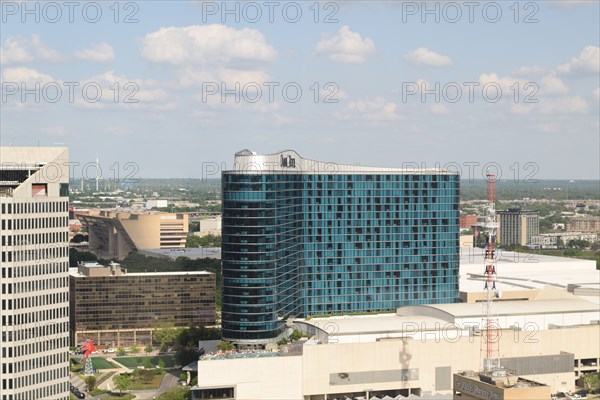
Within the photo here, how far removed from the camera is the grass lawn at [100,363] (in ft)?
338

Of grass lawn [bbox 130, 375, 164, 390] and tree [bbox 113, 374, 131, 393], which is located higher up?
tree [bbox 113, 374, 131, 393]

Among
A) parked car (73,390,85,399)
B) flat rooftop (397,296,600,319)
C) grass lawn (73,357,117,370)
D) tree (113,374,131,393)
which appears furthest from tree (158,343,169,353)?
flat rooftop (397,296,600,319)

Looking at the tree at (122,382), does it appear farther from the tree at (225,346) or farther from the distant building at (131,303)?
the distant building at (131,303)

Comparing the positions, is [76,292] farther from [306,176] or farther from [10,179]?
[10,179]

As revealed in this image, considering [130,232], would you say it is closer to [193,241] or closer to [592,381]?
[193,241]

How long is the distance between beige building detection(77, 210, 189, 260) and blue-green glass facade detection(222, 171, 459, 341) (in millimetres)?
79096

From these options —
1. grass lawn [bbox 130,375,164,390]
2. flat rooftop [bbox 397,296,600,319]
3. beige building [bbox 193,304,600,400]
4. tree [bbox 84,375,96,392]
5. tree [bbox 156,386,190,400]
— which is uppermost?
flat rooftop [bbox 397,296,600,319]

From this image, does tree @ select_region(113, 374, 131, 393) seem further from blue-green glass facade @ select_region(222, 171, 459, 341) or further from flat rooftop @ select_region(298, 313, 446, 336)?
flat rooftop @ select_region(298, 313, 446, 336)

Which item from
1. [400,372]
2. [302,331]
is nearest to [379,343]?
[400,372]

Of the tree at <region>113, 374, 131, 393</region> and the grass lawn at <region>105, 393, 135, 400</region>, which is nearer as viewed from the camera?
the grass lawn at <region>105, 393, 135, 400</region>

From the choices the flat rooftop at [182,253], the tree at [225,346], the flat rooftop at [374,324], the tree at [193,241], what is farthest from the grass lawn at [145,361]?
the tree at [193,241]

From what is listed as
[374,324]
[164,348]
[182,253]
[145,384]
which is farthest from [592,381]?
[182,253]

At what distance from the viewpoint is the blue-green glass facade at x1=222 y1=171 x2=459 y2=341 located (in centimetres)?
9612

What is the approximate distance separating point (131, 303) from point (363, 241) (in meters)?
28.0
